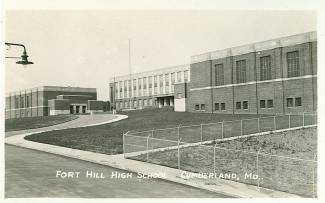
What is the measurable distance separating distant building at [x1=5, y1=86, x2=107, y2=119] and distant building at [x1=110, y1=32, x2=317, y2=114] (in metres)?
34.0

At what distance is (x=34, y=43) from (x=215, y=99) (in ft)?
113

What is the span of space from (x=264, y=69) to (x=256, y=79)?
138cm

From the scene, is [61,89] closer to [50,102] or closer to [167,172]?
[50,102]

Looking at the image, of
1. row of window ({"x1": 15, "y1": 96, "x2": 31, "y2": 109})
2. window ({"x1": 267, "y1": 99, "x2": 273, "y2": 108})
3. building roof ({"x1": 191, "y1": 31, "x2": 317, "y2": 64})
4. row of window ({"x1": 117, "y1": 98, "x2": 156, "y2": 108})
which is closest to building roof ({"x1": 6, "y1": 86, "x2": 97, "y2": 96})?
row of window ({"x1": 15, "y1": 96, "x2": 31, "y2": 109})

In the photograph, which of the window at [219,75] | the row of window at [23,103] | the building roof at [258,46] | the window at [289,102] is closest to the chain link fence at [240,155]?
the window at [289,102]

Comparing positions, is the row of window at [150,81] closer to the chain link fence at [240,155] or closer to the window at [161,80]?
the window at [161,80]

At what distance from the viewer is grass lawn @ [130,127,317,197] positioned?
16.4m

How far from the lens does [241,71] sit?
46250mm

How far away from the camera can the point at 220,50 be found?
48.0 metres

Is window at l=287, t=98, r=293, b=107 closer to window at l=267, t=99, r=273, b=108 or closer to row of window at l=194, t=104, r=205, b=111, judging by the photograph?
window at l=267, t=99, r=273, b=108

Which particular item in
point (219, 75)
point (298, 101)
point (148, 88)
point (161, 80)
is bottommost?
point (298, 101)

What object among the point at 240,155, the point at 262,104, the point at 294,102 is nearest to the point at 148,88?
the point at 262,104

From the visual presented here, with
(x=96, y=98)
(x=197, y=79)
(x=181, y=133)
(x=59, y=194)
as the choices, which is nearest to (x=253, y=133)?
(x=181, y=133)
